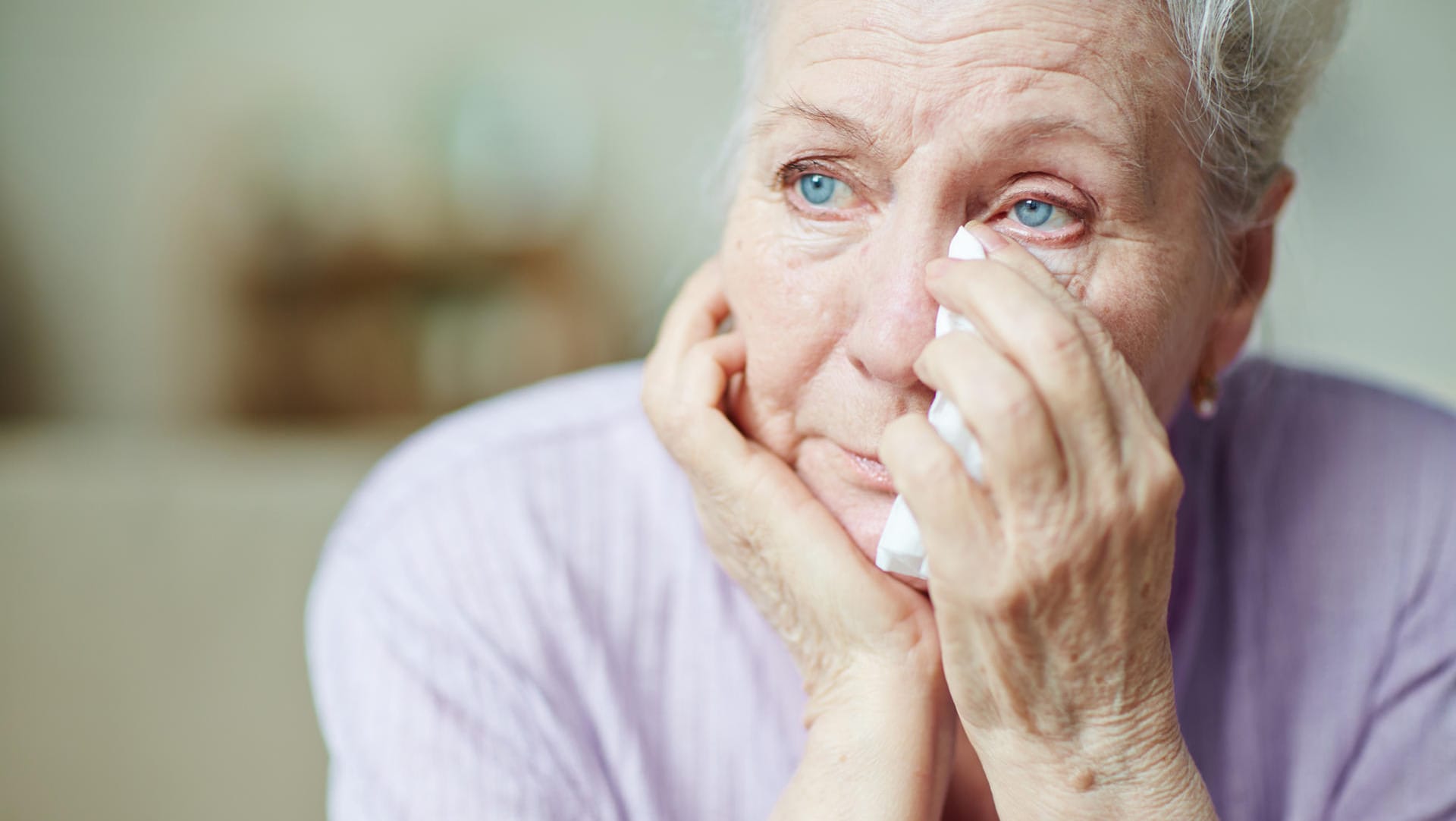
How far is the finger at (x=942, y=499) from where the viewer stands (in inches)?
33.0

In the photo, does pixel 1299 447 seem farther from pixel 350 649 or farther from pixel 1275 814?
pixel 350 649

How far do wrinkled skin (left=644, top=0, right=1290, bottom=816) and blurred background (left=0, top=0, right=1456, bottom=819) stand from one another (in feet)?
7.52

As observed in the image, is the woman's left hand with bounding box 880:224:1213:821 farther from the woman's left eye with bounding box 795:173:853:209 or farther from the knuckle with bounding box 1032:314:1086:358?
the woman's left eye with bounding box 795:173:853:209

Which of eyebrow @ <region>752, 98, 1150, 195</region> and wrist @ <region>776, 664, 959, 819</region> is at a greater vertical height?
eyebrow @ <region>752, 98, 1150, 195</region>

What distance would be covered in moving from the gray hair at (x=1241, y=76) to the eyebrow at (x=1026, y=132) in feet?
0.28

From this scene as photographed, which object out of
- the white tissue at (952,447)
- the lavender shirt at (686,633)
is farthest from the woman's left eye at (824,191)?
the lavender shirt at (686,633)

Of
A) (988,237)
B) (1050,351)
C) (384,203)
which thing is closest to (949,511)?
(1050,351)

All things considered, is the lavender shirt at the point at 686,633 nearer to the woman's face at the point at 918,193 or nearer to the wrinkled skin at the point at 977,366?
the wrinkled skin at the point at 977,366

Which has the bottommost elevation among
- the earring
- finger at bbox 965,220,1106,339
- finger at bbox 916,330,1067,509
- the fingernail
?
the earring

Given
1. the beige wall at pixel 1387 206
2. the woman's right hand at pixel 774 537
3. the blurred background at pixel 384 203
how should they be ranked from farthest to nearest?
the blurred background at pixel 384 203
the beige wall at pixel 1387 206
the woman's right hand at pixel 774 537

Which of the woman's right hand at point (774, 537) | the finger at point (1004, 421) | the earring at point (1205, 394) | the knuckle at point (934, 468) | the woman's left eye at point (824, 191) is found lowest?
the woman's right hand at point (774, 537)

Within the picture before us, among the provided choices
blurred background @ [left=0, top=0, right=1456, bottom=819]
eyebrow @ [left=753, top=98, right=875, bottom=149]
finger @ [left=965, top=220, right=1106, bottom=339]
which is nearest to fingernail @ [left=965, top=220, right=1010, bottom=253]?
finger @ [left=965, top=220, right=1106, bottom=339]

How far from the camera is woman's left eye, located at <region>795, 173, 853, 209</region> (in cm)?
108

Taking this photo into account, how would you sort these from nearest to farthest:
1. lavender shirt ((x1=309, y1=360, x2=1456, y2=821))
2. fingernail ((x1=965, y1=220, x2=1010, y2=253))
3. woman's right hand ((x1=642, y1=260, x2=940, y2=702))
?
fingernail ((x1=965, y1=220, x2=1010, y2=253)), woman's right hand ((x1=642, y1=260, x2=940, y2=702)), lavender shirt ((x1=309, y1=360, x2=1456, y2=821))
